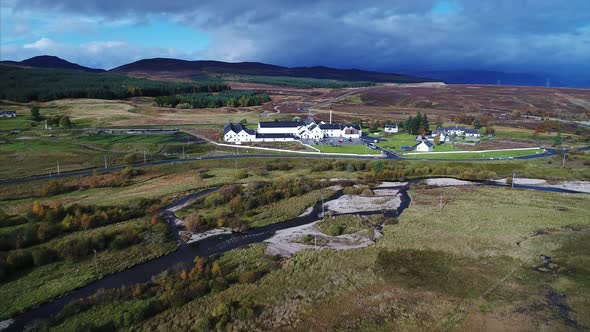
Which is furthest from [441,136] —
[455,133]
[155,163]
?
[155,163]

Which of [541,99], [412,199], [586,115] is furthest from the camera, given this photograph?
[541,99]

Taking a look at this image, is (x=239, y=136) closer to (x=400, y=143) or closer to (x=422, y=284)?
(x=400, y=143)

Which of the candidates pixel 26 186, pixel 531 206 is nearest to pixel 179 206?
pixel 26 186

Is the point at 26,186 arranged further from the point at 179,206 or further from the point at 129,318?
the point at 129,318

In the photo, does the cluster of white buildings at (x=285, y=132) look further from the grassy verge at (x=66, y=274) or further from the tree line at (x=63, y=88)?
the tree line at (x=63, y=88)

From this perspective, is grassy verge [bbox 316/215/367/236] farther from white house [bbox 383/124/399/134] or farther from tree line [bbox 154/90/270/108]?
tree line [bbox 154/90/270/108]

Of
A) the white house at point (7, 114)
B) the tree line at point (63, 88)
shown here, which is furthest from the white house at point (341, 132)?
the tree line at point (63, 88)

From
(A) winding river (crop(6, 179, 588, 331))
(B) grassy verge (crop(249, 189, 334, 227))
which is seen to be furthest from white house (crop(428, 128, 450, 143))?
(B) grassy verge (crop(249, 189, 334, 227))
